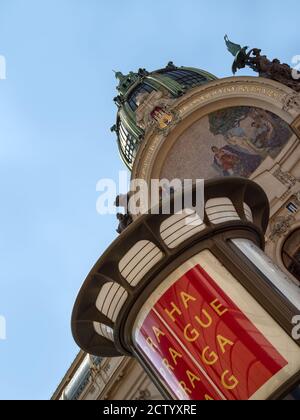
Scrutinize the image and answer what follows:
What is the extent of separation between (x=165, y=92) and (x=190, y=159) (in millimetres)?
5282

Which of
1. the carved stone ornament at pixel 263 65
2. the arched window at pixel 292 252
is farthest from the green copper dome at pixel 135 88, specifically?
the arched window at pixel 292 252

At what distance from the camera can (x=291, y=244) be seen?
15359 millimetres

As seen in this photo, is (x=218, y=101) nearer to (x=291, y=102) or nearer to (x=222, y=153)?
(x=222, y=153)

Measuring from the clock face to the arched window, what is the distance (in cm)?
613

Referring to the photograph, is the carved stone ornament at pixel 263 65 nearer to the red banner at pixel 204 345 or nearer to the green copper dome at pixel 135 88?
the green copper dome at pixel 135 88

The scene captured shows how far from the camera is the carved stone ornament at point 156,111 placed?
62.9ft

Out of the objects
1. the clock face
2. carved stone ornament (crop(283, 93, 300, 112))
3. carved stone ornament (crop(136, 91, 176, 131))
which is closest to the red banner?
the clock face

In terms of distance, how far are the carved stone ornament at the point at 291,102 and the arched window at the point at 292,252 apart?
3.53 metres

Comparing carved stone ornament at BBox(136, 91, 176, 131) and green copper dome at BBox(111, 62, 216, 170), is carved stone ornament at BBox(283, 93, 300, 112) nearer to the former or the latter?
carved stone ornament at BBox(136, 91, 176, 131)
